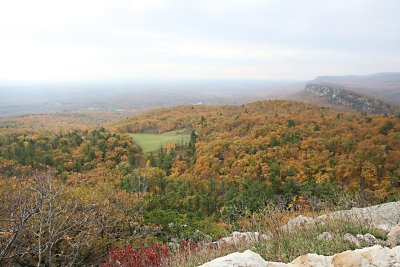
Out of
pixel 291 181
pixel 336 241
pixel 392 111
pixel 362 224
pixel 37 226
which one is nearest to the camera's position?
pixel 336 241

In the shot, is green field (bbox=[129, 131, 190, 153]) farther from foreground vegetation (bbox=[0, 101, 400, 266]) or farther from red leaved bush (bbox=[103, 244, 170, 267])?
red leaved bush (bbox=[103, 244, 170, 267])

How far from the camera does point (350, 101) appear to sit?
129 m

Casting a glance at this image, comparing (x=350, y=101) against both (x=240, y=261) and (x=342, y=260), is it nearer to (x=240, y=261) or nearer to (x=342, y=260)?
(x=342, y=260)

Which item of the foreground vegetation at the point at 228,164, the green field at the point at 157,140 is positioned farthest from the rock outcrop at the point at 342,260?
the green field at the point at 157,140

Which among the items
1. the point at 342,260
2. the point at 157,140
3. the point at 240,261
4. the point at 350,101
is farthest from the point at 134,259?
the point at 350,101

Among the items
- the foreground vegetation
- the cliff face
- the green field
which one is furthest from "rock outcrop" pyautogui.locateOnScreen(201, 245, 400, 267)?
the cliff face

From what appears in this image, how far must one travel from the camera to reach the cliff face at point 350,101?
116688mm

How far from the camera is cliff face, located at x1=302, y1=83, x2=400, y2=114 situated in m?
117

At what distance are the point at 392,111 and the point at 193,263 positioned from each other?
419 ft

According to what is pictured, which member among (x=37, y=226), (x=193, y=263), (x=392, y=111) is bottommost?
(x=392, y=111)

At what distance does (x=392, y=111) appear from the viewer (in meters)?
112

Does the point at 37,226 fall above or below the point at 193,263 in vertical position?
below

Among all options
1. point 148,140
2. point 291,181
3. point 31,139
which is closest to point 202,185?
point 291,181

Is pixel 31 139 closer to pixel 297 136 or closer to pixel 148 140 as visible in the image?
pixel 148 140
